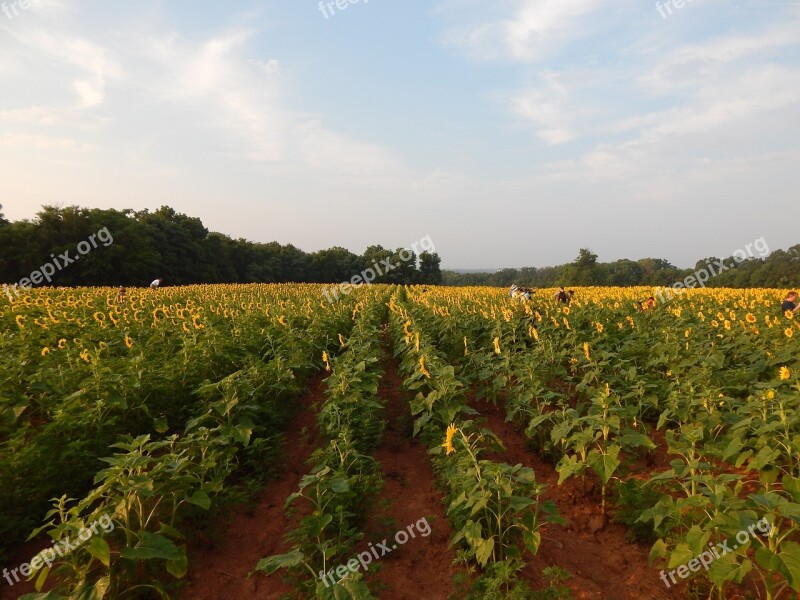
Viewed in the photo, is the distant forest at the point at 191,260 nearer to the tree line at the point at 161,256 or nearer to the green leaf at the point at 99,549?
the tree line at the point at 161,256

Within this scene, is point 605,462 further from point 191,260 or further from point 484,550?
point 191,260

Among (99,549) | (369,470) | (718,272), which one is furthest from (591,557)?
(718,272)

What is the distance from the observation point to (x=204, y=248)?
5762 cm

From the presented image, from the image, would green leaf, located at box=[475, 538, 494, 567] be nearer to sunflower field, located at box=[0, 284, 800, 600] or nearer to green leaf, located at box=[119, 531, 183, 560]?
sunflower field, located at box=[0, 284, 800, 600]

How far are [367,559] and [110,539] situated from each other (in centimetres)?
193

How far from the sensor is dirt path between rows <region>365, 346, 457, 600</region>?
315 cm

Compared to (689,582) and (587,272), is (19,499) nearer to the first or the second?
(689,582)

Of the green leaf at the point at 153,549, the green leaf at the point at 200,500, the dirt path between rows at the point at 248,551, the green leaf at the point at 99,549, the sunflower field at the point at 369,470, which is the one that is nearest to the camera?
the green leaf at the point at 99,549

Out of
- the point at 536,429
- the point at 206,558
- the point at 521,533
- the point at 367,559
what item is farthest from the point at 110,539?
the point at 536,429

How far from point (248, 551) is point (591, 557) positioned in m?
3.04

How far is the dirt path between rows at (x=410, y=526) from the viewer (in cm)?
315

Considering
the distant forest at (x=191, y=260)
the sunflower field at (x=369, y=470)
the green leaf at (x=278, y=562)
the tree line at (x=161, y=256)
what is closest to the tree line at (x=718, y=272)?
the distant forest at (x=191, y=260)

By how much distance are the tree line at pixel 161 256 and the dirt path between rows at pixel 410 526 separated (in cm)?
2735

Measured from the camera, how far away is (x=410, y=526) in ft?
12.8
